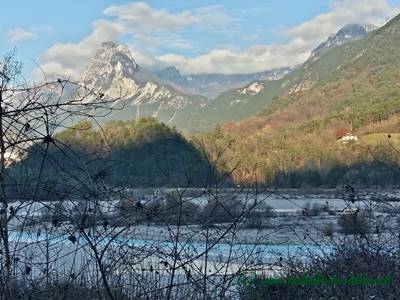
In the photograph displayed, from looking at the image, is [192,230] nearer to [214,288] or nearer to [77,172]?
[214,288]

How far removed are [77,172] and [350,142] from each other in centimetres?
7636

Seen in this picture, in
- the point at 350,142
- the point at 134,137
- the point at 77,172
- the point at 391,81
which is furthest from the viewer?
the point at 391,81

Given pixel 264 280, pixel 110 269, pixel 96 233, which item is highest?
pixel 96 233

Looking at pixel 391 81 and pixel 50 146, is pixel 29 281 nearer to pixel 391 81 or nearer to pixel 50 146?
pixel 50 146

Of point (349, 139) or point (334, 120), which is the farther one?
point (334, 120)

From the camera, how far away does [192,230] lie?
3738 millimetres

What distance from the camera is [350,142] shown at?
76.6 metres

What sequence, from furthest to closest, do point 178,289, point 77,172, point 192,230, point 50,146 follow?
point 178,289
point 192,230
point 77,172
point 50,146

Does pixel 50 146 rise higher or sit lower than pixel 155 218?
higher

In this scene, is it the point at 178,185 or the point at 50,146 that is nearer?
the point at 50,146

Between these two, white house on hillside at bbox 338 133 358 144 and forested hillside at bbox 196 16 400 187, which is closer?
forested hillside at bbox 196 16 400 187

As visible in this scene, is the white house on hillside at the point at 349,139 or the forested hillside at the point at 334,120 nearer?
the forested hillside at the point at 334,120

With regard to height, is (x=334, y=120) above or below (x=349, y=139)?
above

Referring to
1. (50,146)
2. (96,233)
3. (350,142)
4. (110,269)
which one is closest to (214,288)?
(110,269)
